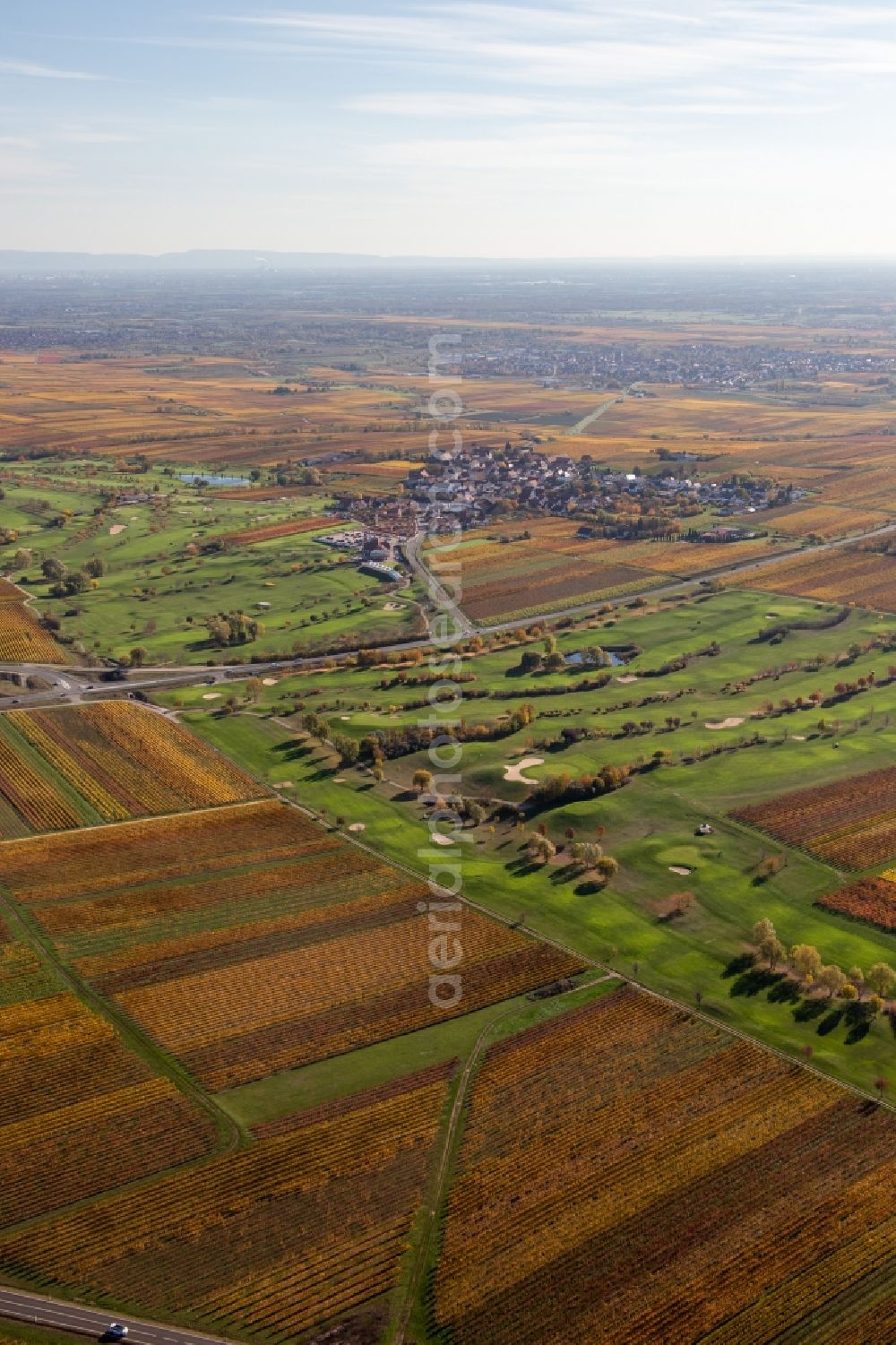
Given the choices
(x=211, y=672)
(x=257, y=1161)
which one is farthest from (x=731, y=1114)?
(x=211, y=672)

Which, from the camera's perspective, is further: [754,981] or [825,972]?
[754,981]

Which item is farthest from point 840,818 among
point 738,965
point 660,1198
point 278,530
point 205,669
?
point 278,530

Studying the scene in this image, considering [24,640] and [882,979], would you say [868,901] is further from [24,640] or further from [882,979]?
[24,640]

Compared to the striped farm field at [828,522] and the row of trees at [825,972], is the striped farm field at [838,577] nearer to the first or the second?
the striped farm field at [828,522]

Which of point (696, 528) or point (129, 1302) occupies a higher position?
point (696, 528)

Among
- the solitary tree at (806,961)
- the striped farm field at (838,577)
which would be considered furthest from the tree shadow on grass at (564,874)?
the striped farm field at (838,577)

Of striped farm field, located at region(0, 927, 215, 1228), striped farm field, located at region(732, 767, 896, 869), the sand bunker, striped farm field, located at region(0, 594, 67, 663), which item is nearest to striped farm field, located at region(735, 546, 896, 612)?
striped farm field, located at region(732, 767, 896, 869)

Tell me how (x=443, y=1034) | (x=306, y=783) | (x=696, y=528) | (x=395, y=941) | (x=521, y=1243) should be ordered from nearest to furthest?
(x=521, y=1243), (x=443, y=1034), (x=395, y=941), (x=306, y=783), (x=696, y=528)

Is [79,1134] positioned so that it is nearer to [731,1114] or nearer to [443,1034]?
Answer: [443,1034]
